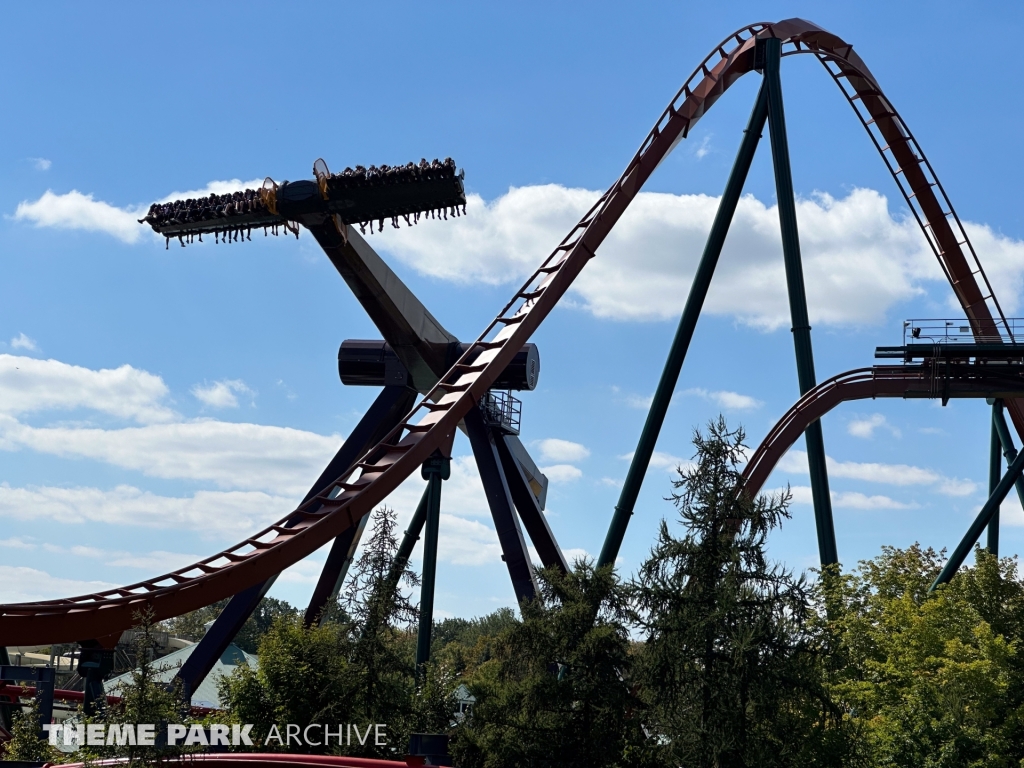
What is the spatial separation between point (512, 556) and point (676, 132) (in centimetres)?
804

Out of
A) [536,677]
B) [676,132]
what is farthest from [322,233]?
[536,677]

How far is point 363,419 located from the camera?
22.9 meters

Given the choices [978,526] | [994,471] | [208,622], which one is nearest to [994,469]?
[994,471]

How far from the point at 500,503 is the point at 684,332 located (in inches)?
193

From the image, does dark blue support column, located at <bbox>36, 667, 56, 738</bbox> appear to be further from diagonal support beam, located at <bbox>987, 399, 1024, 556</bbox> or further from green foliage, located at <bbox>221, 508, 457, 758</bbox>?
diagonal support beam, located at <bbox>987, 399, 1024, 556</bbox>

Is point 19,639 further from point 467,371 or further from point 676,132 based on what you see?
point 676,132

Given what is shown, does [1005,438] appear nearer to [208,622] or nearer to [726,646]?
[726,646]

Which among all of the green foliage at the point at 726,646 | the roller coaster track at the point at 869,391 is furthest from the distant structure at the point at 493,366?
the green foliage at the point at 726,646

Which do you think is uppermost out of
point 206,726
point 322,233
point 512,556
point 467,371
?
point 322,233

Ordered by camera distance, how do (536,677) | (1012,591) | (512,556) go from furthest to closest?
(512,556)
(1012,591)
(536,677)

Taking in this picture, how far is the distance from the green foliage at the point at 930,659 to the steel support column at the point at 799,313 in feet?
2.73

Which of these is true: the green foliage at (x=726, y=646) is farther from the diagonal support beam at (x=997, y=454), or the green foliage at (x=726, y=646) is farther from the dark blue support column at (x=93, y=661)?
the diagonal support beam at (x=997, y=454)

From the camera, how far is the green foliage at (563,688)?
41.2 feet

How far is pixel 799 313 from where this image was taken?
19.3 m
